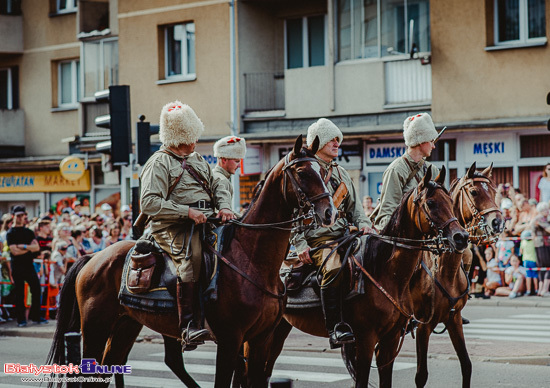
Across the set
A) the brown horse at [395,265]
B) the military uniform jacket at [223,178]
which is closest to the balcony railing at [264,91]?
the military uniform jacket at [223,178]

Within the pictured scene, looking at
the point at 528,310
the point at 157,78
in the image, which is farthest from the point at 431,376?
the point at 157,78

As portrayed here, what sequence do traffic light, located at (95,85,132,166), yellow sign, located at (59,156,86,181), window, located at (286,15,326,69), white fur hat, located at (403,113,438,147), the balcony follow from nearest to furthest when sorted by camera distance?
1. white fur hat, located at (403,113,438,147)
2. traffic light, located at (95,85,132,166)
3. window, located at (286,15,326,69)
4. yellow sign, located at (59,156,86,181)
5. the balcony

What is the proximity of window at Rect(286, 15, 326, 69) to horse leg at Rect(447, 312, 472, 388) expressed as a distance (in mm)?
18577

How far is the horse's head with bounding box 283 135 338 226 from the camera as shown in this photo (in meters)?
7.09

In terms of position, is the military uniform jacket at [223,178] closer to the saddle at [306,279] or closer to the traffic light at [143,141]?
the saddle at [306,279]

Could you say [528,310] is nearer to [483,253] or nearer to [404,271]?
[483,253]

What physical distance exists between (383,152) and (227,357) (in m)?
18.6

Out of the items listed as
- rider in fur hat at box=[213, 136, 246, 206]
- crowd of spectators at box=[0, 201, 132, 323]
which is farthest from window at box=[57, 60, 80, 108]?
rider in fur hat at box=[213, 136, 246, 206]

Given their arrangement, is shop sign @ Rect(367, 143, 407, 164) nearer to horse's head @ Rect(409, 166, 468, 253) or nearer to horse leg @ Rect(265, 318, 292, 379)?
horse leg @ Rect(265, 318, 292, 379)

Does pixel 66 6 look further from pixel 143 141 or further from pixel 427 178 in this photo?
pixel 427 178

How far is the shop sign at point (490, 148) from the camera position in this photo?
23344 millimetres

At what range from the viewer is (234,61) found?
27203 millimetres

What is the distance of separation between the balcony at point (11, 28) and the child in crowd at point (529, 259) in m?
21.6

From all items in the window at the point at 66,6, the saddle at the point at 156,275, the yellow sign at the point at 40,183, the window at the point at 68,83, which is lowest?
the saddle at the point at 156,275
